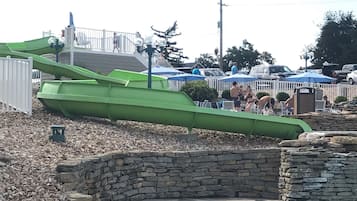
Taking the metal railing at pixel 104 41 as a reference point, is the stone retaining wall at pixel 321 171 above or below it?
below

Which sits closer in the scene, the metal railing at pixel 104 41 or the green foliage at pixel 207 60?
A: the metal railing at pixel 104 41

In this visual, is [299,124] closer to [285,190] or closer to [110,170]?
[285,190]

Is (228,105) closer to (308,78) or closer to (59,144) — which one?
(308,78)

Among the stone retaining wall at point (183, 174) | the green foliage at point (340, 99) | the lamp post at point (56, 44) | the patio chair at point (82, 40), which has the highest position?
the patio chair at point (82, 40)

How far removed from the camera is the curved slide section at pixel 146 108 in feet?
46.3

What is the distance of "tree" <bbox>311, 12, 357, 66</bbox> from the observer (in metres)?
61.8

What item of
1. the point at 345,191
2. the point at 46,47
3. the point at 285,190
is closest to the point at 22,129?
the point at 285,190

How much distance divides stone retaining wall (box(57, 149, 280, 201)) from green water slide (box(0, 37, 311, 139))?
1955 millimetres

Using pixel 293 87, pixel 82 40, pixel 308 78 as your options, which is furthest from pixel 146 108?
pixel 308 78

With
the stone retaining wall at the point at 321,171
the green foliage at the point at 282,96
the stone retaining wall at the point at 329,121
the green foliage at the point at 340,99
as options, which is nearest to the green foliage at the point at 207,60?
the green foliage at the point at 340,99

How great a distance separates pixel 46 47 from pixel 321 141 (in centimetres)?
1672

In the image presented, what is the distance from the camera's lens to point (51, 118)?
1362 centimetres

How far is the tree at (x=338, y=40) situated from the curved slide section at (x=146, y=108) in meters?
Answer: 49.0

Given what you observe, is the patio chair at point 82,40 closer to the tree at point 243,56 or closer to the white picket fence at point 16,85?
the white picket fence at point 16,85
